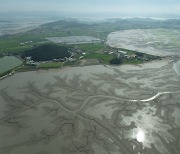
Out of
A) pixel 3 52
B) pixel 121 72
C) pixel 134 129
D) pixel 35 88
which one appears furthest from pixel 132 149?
pixel 3 52

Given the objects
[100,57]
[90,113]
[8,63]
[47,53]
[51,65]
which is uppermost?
[90,113]

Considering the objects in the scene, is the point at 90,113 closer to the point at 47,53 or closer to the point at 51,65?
the point at 51,65

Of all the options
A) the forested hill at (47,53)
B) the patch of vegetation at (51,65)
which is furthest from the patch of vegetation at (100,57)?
the patch of vegetation at (51,65)

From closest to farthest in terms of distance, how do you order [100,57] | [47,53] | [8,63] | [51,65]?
[51,65]
[8,63]
[47,53]
[100,57]

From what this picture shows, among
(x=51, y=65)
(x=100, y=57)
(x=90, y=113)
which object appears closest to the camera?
(x=90, y=113)

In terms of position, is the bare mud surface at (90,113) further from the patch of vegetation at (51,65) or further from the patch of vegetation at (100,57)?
the patch of vegetation at (100,57)

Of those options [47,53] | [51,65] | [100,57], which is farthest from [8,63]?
[100,57]
